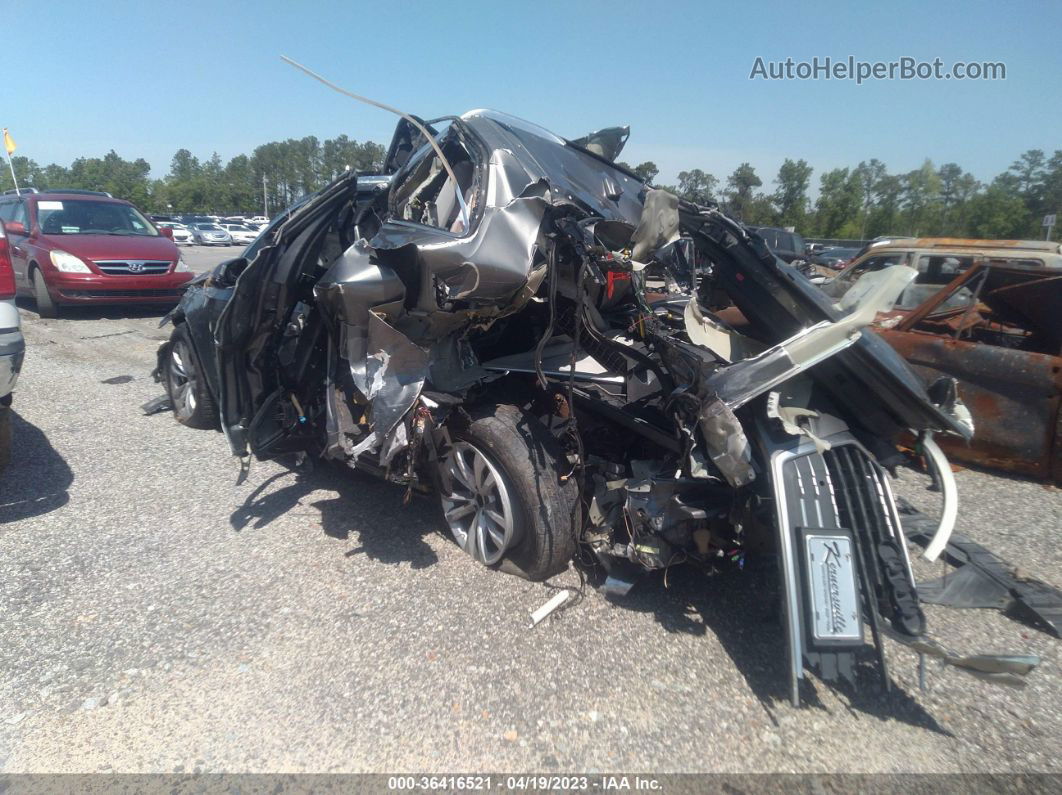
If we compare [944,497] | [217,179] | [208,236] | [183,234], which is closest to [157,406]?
[944,497]

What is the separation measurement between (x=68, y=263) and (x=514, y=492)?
9.13 m

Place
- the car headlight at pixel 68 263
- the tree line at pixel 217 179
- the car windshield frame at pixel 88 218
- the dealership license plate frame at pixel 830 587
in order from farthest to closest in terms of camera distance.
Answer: the tree line at pixel 217 179 < the car windshield frame at pixel 88 218 < the car headlight at pixel 68 263 < the dealership license plate frame at pixel 830 587

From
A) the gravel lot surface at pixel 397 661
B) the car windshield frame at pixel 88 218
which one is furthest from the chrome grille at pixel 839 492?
the car windshield frame at pixel 88 218

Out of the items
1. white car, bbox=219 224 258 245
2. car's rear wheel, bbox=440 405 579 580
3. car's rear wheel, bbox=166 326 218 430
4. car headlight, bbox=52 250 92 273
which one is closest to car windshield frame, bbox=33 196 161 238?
car headlight, bbox=52 250 92 273

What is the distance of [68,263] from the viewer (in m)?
9.23

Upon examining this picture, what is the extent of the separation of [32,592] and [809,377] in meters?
3.79

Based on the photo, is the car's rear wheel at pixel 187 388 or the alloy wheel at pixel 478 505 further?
the car's rear wheel at pixel 187 388

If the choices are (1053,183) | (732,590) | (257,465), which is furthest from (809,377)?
(1053,183)

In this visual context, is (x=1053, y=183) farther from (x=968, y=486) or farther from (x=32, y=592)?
(x=32, y=592)

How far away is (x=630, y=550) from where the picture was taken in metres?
3.00

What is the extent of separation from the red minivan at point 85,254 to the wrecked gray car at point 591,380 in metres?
6.54

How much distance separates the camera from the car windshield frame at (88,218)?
9.77m

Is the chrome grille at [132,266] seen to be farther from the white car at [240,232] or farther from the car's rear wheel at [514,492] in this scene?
the white car at [240,232]

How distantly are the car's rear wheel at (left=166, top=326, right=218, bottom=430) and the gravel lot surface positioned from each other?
4.05 ft
